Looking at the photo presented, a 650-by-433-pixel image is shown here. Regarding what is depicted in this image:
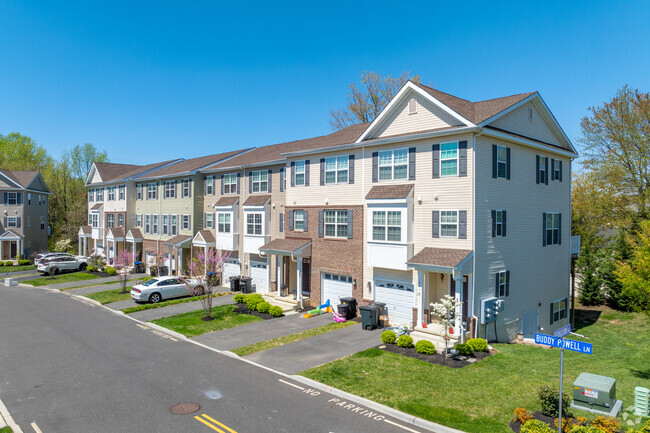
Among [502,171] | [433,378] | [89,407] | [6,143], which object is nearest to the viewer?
[89,407]

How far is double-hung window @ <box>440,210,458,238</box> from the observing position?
18969mm

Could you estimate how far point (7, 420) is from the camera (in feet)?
36.0

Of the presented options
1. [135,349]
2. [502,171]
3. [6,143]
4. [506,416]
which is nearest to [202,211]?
→ [135,349]

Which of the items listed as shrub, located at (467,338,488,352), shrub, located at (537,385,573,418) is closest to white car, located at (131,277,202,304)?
shrub, located at (467,338,488,352)

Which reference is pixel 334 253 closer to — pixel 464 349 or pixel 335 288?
pixel 335 288

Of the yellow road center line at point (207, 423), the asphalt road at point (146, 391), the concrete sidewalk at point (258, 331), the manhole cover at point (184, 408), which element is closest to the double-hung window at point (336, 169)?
the concrete sidewalk at point (258, 331)

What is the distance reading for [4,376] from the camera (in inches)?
564

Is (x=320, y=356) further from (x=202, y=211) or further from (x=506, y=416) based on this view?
(x=202, y=211)

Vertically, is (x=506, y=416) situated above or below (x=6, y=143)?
below

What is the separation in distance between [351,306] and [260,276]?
9.76 meters

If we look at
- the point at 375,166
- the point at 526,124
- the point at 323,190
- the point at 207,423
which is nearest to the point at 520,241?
the point at 526,124

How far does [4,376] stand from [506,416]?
615 inches

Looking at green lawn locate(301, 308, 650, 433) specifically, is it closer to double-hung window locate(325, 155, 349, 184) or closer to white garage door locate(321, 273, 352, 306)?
white garage door locate(321, 273, 352, 306)

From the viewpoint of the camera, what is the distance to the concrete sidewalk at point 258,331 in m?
18.7
